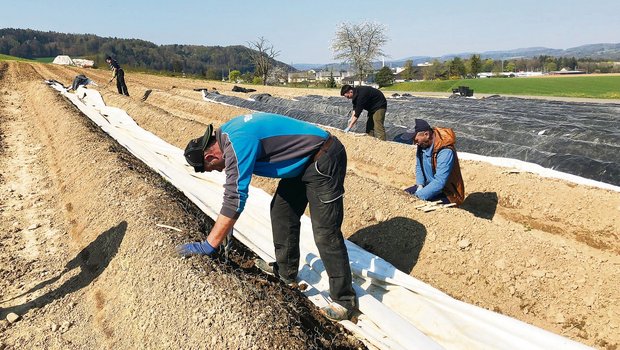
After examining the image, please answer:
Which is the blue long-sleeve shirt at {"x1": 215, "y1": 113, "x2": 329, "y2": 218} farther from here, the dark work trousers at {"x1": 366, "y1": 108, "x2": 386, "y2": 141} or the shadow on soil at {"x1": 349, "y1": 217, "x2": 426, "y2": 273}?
the dark work trousers at {"x1": 366, "y1": 108, "x2": 386, "y2": 141}

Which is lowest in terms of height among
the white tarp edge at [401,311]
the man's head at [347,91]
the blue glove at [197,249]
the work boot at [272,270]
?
the white tarp edge at [401,311]

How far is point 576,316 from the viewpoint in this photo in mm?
3949

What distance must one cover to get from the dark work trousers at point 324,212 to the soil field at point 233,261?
35 centimetres

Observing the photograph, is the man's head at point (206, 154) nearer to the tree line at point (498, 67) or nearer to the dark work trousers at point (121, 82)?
the dark work trousers at point (121, 82)

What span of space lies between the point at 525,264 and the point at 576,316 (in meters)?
0.65

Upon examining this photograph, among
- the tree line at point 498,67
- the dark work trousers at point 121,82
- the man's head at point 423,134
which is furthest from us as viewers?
the tree line at point 498,67

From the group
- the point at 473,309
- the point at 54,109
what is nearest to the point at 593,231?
the point at 473,309

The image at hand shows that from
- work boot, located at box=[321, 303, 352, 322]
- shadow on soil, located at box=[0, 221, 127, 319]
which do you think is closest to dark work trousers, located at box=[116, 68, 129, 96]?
shadow on soil, located at box=[0, 221, 127, 319]

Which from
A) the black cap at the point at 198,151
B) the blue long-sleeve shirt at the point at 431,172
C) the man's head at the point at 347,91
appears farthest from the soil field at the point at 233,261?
the man's head at the point at 347,91

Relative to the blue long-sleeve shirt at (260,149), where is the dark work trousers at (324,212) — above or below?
below

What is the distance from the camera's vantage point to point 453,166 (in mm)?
5035

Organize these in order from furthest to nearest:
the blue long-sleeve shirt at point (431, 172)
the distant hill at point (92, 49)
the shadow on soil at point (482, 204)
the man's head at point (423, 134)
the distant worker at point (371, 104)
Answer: the distant hill at point (92, 49), the distant worker at point (371, 104), the shadow on soil at point (482, 204), the blue long-sleeve shirt at point (431, 172), the man's head at point (423, 134)

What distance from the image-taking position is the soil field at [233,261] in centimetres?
315

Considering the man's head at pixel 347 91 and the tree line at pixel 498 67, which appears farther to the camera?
the tree line at pixel 498 67
